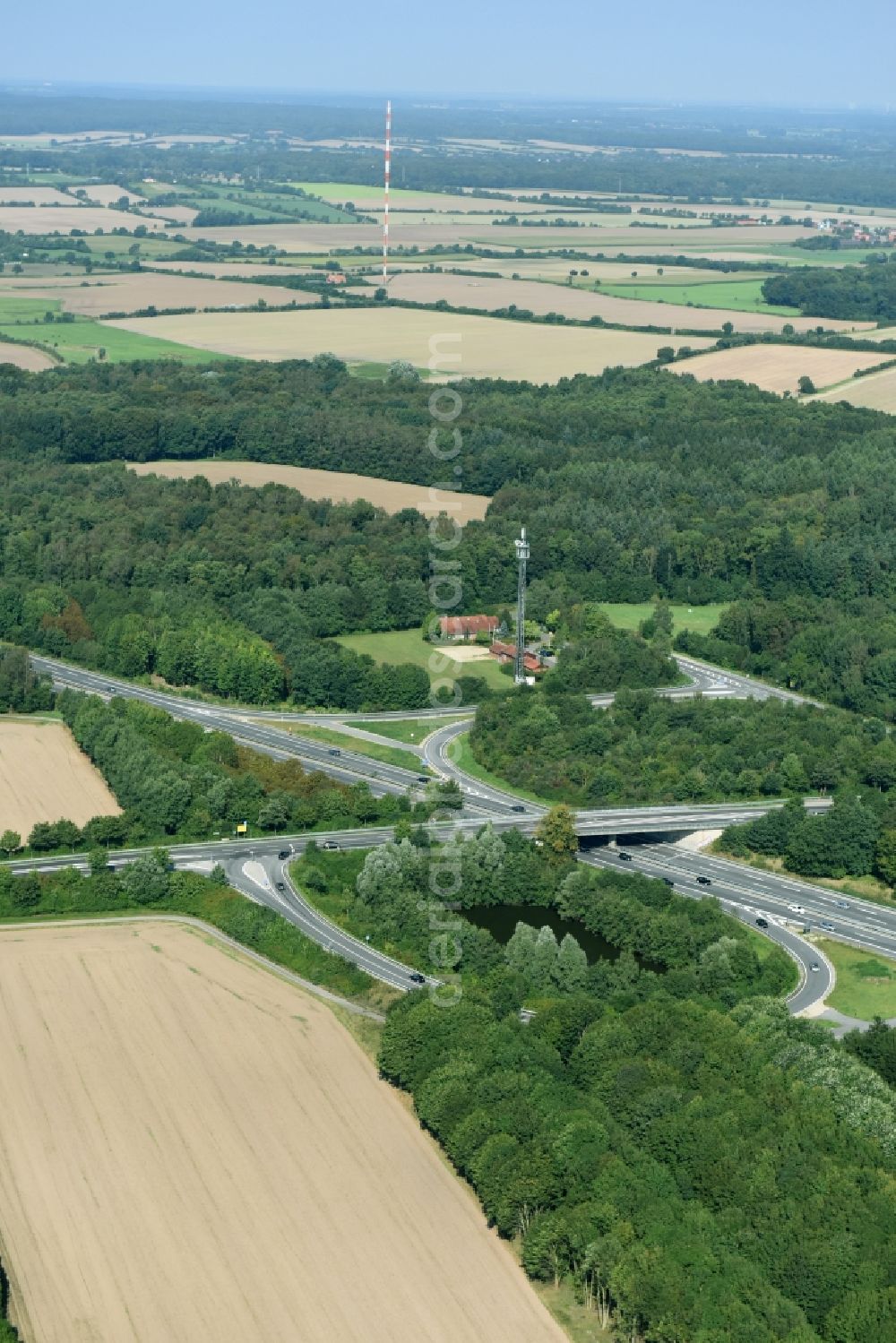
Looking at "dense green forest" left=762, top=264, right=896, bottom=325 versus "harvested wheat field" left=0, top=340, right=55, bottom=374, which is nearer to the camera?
"harvested wheat field" left=0, top=340, right=55, bottom=374

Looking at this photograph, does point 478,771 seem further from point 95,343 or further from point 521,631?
point 95,343

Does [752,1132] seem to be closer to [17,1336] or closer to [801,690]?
[17,1336]

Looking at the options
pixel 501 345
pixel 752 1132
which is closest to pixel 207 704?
pixel 752 1132

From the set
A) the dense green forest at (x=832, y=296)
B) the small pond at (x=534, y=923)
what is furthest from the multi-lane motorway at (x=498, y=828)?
the dense green forest at (x=832, y=296)

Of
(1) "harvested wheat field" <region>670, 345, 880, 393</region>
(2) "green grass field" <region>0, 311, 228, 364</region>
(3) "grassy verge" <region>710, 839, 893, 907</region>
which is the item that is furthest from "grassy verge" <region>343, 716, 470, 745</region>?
(2) "green grass field" <region>0, 311, 228, 364</region>

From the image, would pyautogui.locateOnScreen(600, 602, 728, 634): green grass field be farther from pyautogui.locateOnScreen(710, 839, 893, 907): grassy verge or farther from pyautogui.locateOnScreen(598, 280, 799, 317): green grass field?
pyautogui.locateOnScreen(598, 280, 799, 317): green grass field

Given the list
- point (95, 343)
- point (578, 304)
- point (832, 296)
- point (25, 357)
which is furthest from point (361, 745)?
point (832, 296)
